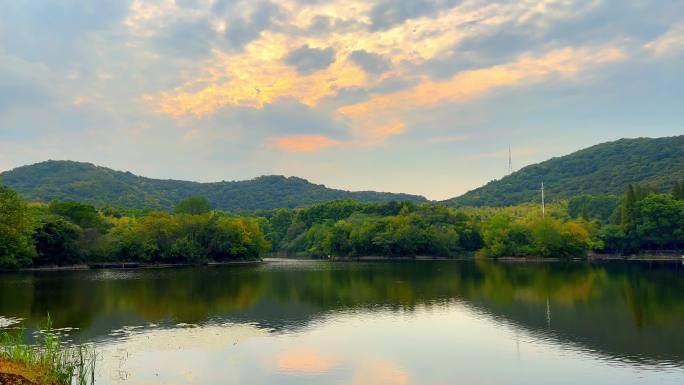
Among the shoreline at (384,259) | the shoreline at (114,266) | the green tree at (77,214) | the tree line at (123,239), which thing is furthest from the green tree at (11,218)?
the green tree at (77,214)

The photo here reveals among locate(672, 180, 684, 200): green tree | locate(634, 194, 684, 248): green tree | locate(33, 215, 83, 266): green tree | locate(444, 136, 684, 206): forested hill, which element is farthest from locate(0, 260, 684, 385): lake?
locate(444, 136, 684, 206): forested hill

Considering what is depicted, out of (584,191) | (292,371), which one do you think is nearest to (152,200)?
(584,191)

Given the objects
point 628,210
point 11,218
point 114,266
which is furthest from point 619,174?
point 11,218

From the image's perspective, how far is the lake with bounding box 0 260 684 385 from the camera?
Answer: 65.7 ft

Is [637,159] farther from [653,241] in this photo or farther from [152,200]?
[152,200]

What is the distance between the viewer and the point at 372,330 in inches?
1114

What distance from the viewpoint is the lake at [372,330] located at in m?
20.0

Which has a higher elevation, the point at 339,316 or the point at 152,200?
the point at 152,200

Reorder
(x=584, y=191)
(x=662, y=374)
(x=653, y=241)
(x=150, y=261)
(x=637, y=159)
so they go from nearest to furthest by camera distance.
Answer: (x=662, y=374), (x=150, y=261), (x=653, y=241), (x=584, y=191), (x=637, y=159)

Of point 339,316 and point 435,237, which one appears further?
point 435,237

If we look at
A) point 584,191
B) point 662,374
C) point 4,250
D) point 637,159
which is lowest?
→ point 662,374

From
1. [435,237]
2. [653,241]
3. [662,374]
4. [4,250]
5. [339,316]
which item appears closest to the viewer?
[662,374]

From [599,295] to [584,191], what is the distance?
446 ft

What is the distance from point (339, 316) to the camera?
3281 centimetres
